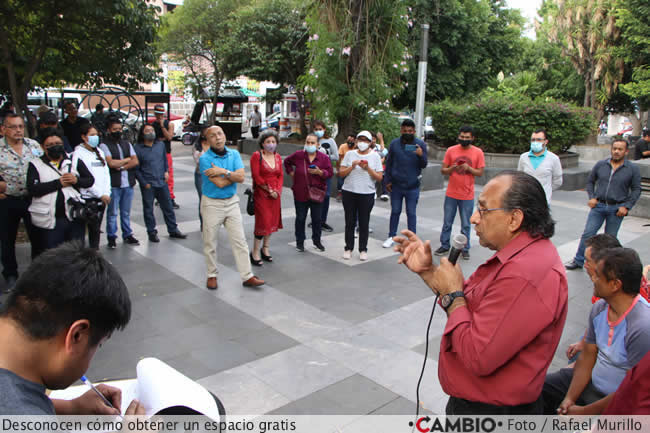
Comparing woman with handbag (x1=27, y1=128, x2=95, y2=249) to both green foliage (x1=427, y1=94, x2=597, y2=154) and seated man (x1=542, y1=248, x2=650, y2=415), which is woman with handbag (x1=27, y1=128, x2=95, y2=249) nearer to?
seated man (x1=542, y1=248, x2=650, y2=415)

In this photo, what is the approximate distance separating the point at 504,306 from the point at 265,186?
502 cm

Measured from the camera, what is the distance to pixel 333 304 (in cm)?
549

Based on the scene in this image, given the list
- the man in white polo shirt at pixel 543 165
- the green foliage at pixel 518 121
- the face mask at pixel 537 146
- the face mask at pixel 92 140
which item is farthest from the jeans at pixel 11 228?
the green foliage at pixel 518 121

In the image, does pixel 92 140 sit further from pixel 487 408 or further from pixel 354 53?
pixel 354 53

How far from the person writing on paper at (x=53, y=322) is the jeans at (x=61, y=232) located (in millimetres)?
4322

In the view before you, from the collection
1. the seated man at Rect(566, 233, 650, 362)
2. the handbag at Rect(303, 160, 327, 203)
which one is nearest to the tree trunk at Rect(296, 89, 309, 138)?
the handbag at Rect(303, 160, 327, 203)

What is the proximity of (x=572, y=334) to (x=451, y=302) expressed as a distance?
11.7ft

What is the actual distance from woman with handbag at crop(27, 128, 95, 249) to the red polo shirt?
4380 millimetres

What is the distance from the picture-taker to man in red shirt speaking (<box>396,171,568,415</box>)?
1.84 m

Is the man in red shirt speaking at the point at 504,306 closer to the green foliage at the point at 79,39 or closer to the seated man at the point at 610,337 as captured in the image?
the seated man at the point at 610,337

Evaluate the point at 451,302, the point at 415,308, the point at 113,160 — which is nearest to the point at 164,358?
the point at 415,308

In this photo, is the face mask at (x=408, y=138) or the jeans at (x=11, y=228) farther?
the face mask at (x=408, y=138)

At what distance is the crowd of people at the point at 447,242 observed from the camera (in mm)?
1834

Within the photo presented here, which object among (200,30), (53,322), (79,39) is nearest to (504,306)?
(53,322)
